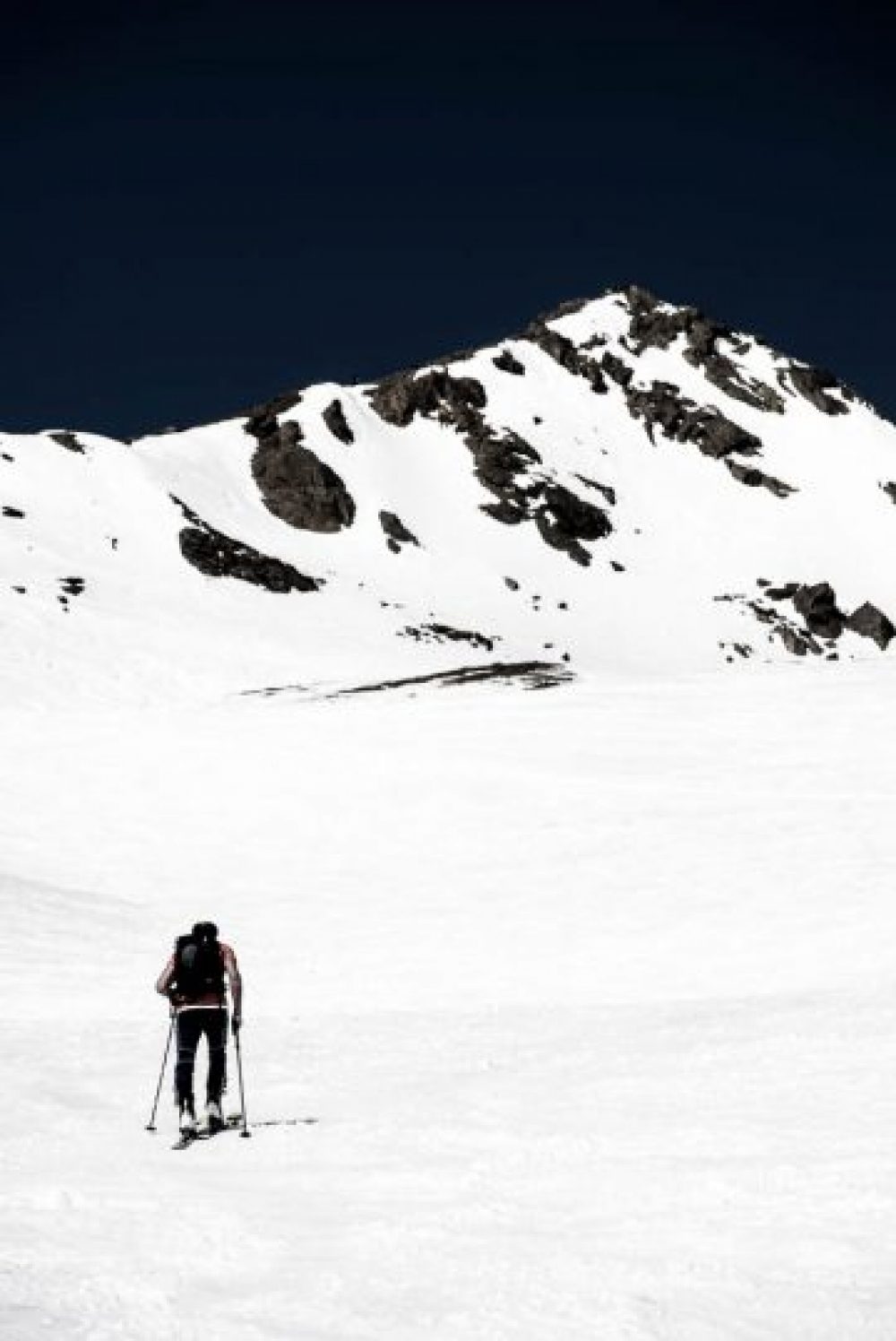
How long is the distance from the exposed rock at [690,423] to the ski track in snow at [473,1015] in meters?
124

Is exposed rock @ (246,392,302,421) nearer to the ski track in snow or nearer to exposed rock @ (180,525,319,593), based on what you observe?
exposed rock @ (180,525,319,593)

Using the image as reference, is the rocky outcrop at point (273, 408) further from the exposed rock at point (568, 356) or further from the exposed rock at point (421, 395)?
the exposed rock at point (568, 356)

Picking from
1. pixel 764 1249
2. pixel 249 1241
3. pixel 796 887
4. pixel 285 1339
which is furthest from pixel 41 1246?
pixel 796 887

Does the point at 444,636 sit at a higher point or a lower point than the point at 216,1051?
higher

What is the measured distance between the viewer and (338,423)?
137 m

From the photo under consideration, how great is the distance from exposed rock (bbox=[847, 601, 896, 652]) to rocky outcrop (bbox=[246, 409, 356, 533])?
2007 inches

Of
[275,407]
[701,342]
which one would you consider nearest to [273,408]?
[275,407]

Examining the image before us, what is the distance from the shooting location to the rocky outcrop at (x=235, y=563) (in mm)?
99188

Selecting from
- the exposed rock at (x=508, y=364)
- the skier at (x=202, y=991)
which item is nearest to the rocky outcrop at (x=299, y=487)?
the exposed rock at (x=508, y=364)

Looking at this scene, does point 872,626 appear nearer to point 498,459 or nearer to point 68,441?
point 498,459

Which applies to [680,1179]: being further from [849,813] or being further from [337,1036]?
[849,813]

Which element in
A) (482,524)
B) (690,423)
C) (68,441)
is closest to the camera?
(68,441)

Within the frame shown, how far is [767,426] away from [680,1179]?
175147 millimetres

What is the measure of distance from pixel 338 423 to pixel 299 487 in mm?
18429
